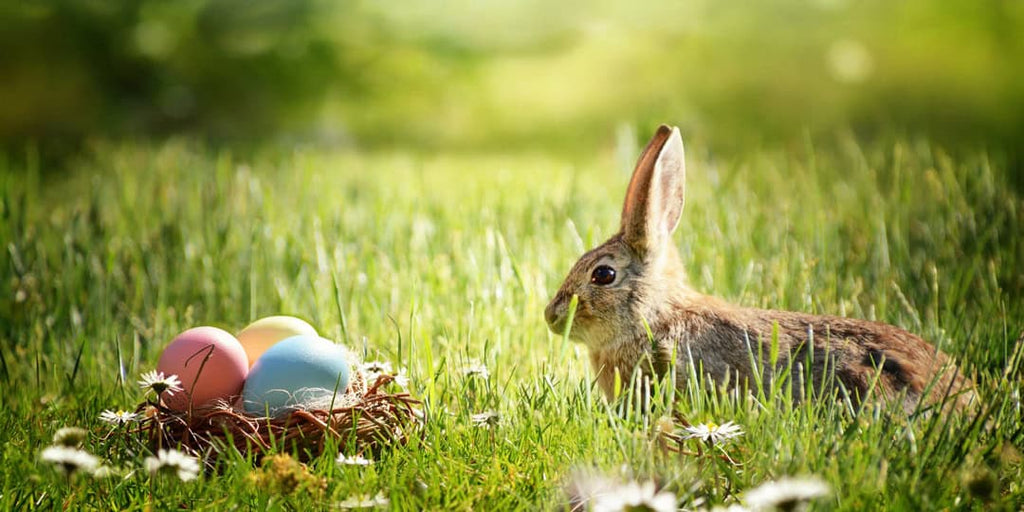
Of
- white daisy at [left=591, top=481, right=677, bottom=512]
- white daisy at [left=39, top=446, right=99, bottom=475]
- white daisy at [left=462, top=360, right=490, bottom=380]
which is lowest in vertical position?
white daisy at [left=462, top=360, right=490, bottom=380]

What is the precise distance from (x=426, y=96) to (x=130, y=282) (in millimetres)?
7001

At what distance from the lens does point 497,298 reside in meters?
4.44

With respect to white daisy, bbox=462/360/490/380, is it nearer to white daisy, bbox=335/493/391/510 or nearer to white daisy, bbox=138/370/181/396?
white daisy, bbox=335/493/391/510

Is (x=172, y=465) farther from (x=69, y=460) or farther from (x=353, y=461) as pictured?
(x=353, y=461)

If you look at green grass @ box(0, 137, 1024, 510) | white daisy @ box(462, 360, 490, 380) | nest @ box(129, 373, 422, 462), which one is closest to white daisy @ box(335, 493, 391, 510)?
green grass @ box(0, 137, 1024, 510)

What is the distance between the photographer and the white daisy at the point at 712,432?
2.95 meters

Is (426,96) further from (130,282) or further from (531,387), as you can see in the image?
(531,387)

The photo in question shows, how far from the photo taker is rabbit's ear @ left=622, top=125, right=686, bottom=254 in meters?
3.58

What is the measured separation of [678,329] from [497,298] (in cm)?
105

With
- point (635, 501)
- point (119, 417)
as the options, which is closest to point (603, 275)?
point (635, 501)

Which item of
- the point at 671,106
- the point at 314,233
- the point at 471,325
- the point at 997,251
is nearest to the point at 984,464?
the point at 471,325

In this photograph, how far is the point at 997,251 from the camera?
4949 millimetres

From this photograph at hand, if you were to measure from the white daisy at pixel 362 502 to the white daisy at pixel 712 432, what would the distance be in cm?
85

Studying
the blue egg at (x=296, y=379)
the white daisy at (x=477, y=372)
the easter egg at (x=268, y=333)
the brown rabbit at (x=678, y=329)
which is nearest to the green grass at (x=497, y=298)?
the white daisy at (x=477, y=372)
